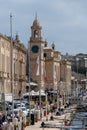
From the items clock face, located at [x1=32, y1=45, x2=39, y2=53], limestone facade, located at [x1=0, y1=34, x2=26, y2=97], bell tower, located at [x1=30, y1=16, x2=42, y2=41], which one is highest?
bell tower, located at [x1=30, y1=16, x2=42, y2=41]

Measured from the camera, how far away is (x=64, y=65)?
164m

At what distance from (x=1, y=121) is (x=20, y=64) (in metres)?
71.4

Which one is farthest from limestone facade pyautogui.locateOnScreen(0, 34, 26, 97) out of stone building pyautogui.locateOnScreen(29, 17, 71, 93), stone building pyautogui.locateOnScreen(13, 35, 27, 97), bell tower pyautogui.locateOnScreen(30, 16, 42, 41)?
bell tower pyautogui.locateOnScreen(30, 16, 42, 41)

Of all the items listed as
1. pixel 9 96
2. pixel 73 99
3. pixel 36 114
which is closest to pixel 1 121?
pixel 36 114

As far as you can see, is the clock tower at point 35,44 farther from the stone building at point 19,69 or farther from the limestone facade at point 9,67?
the stone building at point 19,69

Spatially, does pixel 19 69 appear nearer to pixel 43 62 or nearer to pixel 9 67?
→ pixel 9 67

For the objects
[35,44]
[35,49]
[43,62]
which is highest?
[35,44]

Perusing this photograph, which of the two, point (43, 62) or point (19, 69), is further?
point (43, 62)

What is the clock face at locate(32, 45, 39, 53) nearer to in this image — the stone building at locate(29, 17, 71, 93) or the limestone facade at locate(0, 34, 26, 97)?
the stone building at locate(29, 17, 71, 93)

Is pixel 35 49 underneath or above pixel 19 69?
above

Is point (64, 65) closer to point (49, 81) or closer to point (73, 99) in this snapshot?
point (49, 81)

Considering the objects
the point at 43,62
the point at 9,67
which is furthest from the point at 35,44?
the point at 9,67

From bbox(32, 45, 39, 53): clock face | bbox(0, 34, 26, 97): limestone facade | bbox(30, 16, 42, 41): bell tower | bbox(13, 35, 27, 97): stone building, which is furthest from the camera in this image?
bbox(32, 45, 39, 53): clock face

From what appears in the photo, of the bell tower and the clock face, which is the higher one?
the bell tower
